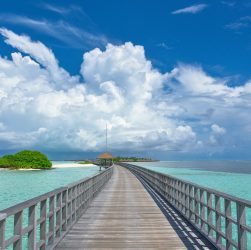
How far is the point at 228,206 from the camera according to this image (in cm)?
701

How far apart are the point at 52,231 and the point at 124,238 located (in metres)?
2.00

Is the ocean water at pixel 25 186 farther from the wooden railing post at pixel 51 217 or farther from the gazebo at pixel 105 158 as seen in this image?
the wooden railing post at pixel 51 217

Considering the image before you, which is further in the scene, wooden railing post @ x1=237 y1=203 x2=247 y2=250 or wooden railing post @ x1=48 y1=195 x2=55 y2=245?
wooden railing post @ x1=48 y1=195 x2=55 y2=245

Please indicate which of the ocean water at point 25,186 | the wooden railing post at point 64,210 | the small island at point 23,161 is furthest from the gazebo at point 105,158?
the wooden railing post at point 64,210

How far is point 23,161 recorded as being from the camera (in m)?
128

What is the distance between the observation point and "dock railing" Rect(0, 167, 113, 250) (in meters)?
4.96

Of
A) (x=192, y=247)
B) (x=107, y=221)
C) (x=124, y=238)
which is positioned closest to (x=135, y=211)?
(x=107, y=221)

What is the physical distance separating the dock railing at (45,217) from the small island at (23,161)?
11867 cm

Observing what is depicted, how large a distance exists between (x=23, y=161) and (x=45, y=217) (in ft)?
413

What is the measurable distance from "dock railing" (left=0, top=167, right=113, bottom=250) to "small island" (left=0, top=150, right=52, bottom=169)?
118670mm

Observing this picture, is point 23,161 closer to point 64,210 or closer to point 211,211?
point 64,210

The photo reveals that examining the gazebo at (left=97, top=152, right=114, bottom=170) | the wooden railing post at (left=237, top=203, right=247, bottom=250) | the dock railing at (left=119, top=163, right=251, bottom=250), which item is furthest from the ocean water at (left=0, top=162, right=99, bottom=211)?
the wooden railing post at (left=237, top=203, right=247, bottom=250)

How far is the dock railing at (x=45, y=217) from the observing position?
16.3 feet

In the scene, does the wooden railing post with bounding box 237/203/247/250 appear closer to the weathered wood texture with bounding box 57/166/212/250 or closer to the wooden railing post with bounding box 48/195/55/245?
the weathered wood texture with bounding box 57/166/212/250
